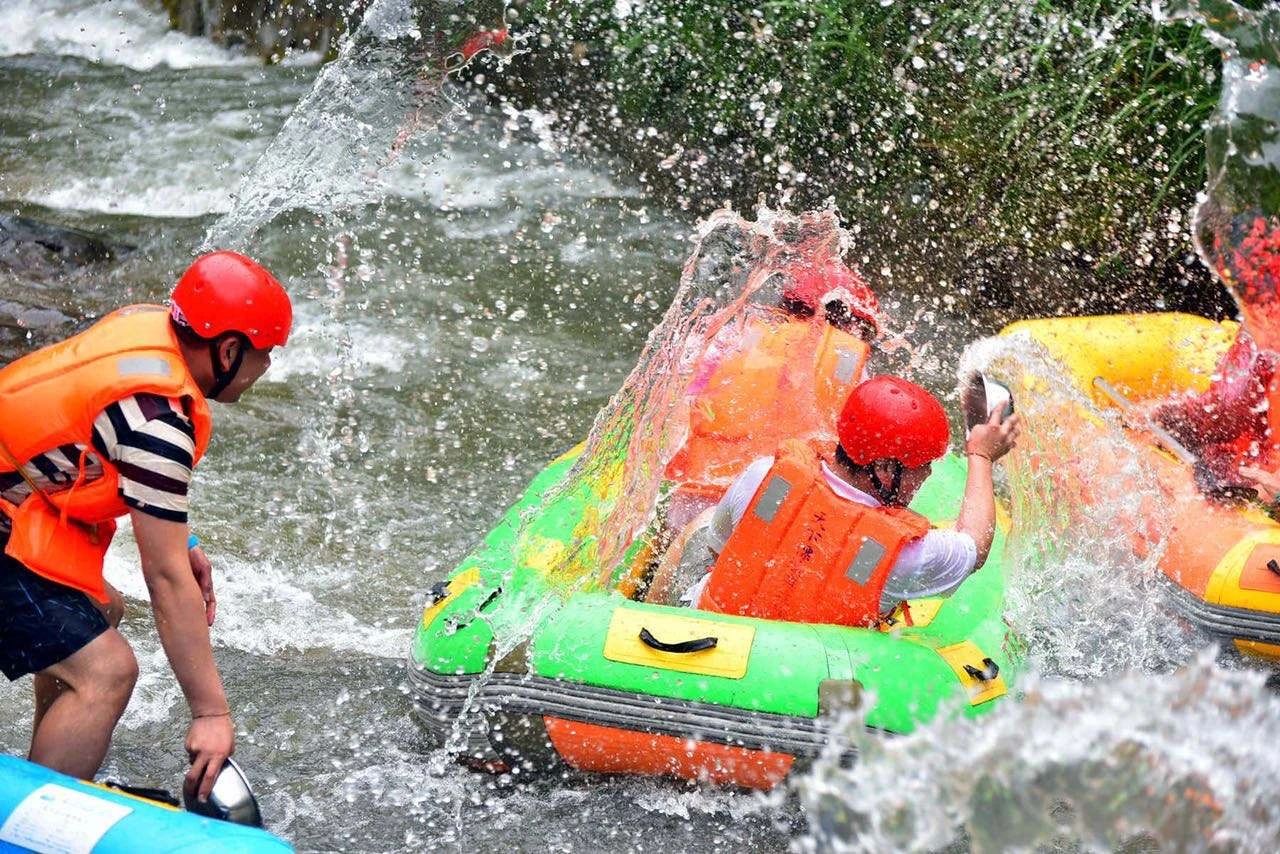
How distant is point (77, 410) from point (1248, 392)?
4.18 metres

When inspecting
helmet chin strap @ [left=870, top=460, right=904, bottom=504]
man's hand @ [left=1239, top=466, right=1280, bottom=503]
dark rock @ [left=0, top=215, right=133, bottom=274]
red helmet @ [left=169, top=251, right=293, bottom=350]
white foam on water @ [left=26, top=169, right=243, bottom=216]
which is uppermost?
red helmet @ [left=169, top=251, right=293, bottom=350]

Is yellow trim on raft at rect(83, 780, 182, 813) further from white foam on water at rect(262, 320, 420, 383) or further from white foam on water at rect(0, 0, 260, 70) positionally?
white foam on water at rect(0, 0, 260, 70)

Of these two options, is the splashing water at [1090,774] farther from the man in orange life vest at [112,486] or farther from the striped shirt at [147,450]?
the striped shirt at [147,450]

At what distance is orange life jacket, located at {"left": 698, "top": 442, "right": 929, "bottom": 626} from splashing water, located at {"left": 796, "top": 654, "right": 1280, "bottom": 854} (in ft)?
2.88

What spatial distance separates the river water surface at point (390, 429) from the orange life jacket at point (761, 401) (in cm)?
112

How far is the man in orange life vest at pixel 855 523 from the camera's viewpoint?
12.8 ft

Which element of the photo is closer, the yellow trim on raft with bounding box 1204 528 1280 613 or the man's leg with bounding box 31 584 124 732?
the man's leg with bounding box 31 584 124 732

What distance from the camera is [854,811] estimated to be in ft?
10.1

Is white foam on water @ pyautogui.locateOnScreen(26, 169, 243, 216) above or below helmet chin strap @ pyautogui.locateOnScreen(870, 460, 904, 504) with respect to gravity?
below

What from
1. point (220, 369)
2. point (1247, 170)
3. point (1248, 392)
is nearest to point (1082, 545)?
point (1248, 392)

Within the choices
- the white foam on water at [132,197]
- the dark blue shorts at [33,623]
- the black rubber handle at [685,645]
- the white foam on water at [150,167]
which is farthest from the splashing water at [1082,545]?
the white foam on water at [150,167]

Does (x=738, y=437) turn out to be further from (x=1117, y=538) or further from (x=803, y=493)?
(x=1117, y=538)

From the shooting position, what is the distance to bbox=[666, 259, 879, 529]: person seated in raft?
16.4 ft

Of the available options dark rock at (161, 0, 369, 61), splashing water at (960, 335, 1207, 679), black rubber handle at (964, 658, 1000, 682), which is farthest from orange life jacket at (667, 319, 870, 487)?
dark rock at (161, 0, 369, 61)
